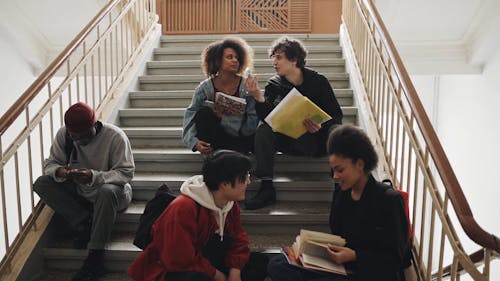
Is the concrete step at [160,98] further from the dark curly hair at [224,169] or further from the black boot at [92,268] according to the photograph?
the dark curly hair at [224,169]

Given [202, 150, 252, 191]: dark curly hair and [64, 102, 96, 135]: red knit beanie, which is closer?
[202, 150, 252, 191]: dark curly hair

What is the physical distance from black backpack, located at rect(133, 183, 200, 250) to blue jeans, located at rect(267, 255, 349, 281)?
55cm

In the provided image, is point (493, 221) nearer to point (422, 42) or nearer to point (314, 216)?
point (422, 42)

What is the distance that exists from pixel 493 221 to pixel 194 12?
17.5ft

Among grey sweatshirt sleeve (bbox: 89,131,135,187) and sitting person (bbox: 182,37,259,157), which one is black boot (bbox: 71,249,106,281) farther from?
sitting person (bbox: 182,37,259,157)

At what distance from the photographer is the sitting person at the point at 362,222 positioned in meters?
1.85

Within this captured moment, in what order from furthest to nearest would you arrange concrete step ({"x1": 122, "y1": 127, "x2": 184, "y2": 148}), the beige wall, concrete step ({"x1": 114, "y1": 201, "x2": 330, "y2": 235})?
the beige wall, concrete step ({"x1": 122, "y1": 127, "x2": 184, "y2": 148}), concrete step ({"x1": 114, "y1": 201, "x2": 330, "y2": 235})

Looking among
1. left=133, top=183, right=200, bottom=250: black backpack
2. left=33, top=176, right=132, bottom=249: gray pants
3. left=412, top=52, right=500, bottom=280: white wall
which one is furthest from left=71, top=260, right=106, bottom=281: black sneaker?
left=412, top=52, right=500, bottom=280: white wall

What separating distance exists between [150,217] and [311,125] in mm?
1118

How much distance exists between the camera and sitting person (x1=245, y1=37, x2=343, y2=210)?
9.41 ft

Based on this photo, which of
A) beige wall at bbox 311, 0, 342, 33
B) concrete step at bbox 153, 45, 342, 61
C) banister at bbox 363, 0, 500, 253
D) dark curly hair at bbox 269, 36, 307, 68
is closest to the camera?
banister at bbox 363, 0, 500, 253

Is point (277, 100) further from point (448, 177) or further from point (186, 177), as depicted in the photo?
point (448, 177)

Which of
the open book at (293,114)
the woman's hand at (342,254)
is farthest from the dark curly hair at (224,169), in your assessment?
the open book at (293,114)

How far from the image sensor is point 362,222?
1.94 metres
